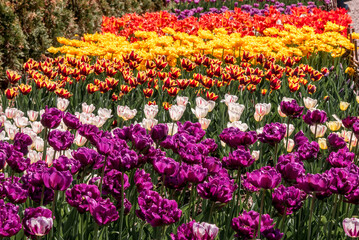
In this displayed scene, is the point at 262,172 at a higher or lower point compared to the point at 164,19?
higher

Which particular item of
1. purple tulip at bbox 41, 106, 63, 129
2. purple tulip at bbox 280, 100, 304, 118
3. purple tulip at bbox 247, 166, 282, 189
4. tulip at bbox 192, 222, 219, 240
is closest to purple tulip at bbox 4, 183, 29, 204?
purple tulip at bbox 41, 106, 63, 129

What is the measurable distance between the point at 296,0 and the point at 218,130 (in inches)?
409

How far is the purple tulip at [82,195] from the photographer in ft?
5.58

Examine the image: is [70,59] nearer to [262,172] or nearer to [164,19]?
[262,172]

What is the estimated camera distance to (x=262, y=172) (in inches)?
69.6

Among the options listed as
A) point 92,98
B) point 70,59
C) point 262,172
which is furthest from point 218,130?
point 262,172

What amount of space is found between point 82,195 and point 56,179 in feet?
0.43

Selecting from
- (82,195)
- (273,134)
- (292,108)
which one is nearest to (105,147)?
(82,195)

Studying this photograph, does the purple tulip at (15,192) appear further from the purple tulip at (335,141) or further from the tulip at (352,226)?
the purple tulip at (335,141)

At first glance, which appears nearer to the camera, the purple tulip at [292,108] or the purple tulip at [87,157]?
the purple tulip at [87,157]

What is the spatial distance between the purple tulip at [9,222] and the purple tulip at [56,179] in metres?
0.15

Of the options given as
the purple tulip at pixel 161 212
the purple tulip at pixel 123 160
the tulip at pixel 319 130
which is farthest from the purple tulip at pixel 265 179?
the tulip at pixel 319 130

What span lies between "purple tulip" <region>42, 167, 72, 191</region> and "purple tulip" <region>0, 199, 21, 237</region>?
15 cm

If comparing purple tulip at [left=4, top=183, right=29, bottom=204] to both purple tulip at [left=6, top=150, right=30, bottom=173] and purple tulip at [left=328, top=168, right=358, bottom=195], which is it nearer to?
purple tulip at [left=6, top=150, right=30, bottom=173]
